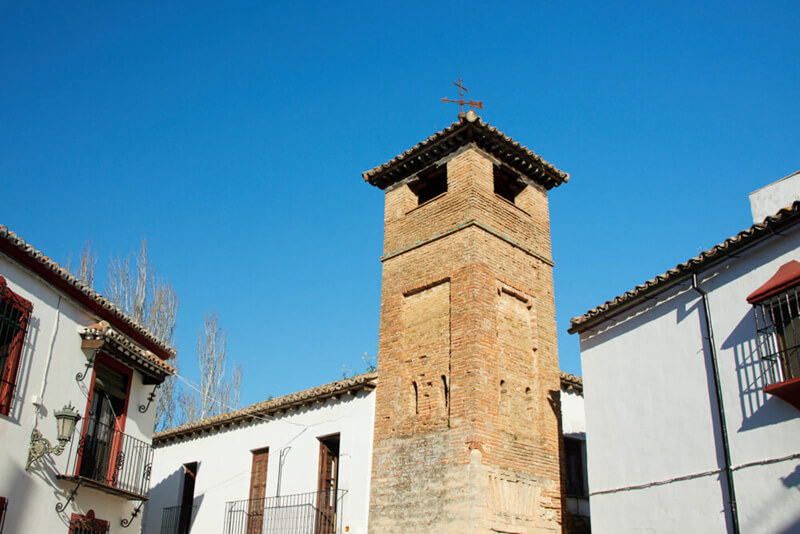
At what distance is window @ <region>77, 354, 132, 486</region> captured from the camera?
35.6 feet

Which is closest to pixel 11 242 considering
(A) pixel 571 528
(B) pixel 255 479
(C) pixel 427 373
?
(C) pixel 427 373

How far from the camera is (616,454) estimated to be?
10.0 meters

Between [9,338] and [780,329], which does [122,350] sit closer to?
[9,338]

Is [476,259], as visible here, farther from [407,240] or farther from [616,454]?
[616,454]

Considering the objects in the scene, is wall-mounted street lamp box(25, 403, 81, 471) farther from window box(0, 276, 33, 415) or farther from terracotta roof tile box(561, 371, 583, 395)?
terracotta roof tile box(561, 371, 583, 395)

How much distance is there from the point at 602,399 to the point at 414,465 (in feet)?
12.0

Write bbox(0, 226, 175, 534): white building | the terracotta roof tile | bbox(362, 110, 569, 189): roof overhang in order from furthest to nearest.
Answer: the terracotta roof tile → bbox(362, 110, 569, 189): roof overhang → bbox(0, 226, 175, 534): white building

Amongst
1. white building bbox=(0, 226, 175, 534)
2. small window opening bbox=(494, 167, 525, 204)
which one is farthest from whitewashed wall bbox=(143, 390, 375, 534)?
small window opening bbox=(494, 167, 525, 204)

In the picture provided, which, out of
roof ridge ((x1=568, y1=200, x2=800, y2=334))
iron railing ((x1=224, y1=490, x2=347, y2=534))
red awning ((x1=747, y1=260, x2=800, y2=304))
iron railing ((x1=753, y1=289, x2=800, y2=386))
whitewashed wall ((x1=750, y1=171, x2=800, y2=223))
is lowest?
iron railing ((x1=224, y1=490, x2=347, y2=534))

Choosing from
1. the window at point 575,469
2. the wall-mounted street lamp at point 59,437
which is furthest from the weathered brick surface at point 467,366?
the wall-mounted street lamp at point 59,437

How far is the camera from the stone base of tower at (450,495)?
11.5m

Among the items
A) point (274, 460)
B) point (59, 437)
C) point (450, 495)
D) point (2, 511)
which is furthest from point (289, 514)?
point (2, 511)

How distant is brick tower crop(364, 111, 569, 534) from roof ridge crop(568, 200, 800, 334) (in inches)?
87.4

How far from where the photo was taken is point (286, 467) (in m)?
15.0
